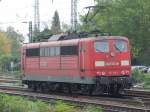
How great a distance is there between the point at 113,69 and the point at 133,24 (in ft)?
62.1

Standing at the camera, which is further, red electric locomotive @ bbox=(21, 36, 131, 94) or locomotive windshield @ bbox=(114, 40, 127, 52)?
locomotive windshield @ bbox=(114, 40, 127, 52)

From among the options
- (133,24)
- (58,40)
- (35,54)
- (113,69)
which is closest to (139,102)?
(113,69)

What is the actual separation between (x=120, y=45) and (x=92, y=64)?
1.94m

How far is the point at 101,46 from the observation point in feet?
86.3

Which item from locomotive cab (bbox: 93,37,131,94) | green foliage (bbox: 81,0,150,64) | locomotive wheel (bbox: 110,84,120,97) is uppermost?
green foliage (bbox: 81,0,150,64)

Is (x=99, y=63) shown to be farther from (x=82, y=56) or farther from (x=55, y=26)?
(x=55, y=26)

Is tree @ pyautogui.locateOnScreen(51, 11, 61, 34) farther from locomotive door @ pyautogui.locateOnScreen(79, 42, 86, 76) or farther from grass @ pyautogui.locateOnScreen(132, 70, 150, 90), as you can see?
A: locomotive door @ pyautogui.locateOnScreen(79, 42, 86, 76)

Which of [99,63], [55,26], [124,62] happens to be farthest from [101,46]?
[55,26]

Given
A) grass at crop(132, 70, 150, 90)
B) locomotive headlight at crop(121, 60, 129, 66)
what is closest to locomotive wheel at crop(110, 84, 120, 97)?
locomotive headlight at crop(121, 60, 129, 66)

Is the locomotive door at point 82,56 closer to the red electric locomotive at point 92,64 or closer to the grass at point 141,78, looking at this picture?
the red electric locomotive at point 92,64

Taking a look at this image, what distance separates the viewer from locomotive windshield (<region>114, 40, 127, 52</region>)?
2662 centimetres

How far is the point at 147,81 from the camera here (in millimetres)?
37000

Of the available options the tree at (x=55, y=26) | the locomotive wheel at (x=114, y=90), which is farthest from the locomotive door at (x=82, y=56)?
the tree at (x=55, y=26)

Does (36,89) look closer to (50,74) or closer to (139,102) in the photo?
(50,74)
